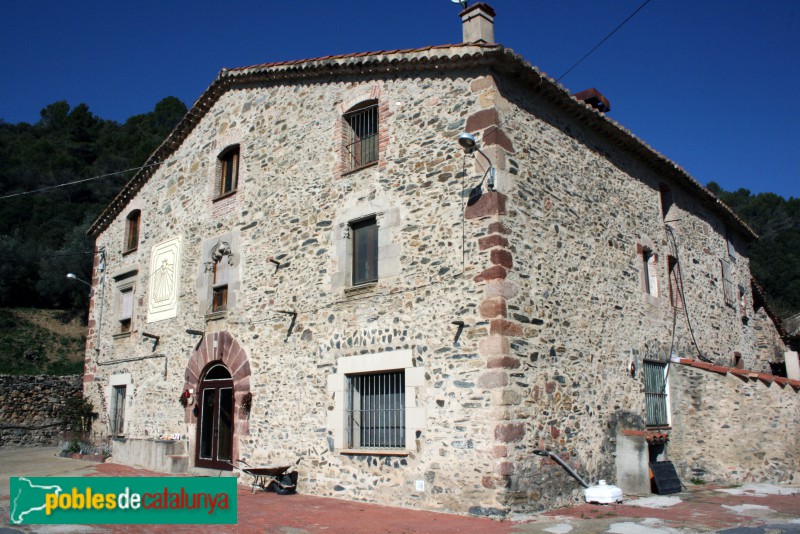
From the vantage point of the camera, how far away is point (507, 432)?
8.54m

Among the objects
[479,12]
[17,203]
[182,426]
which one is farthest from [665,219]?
[17,203]

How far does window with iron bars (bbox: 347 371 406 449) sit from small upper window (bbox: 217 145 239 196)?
578 cm

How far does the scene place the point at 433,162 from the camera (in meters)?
10.0

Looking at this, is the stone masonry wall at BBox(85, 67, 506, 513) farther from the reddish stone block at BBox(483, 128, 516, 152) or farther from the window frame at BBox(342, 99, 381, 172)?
the reddish stone block at BBox(483, 128, 516, 152)

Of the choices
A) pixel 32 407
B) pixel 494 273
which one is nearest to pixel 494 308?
pixel 494 273

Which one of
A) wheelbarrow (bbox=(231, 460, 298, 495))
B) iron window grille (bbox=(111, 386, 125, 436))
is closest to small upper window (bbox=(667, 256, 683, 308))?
wheelbarrow (bbox=(231, 460, 298, 495))

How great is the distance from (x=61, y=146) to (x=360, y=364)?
48471 mm

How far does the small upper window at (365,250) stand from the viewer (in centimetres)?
1072

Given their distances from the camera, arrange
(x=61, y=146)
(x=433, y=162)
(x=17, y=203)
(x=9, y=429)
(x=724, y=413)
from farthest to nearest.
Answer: (x=61, y=146)
(x=17, y=203)
(x=9, y=429)
(x=724, y=413)
(x=433, y=162)

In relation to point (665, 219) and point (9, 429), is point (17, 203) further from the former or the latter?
point (665, 219)

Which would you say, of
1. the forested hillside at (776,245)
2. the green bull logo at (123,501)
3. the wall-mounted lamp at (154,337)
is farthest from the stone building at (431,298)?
the forested hillside at (776,245)

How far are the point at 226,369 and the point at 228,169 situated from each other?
174 inches

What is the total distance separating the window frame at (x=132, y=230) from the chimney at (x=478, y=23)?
34.3 ft

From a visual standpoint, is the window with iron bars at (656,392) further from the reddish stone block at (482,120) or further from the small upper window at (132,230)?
the small upper window at (132,230)
